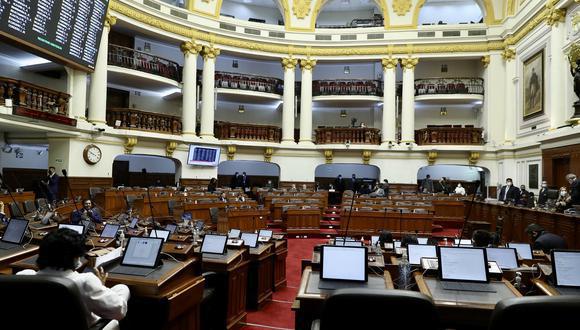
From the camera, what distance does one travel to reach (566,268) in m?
2.84

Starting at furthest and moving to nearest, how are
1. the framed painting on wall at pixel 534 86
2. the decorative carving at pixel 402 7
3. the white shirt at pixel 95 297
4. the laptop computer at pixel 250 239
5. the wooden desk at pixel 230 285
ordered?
the decorative carving at pixel 402 7 → the framed painting on wall at pixel 534 86 → the laptop computer at pixel 250 239 → the wooden desk at pixel 230 285 → the white shirt at pixel 95 297

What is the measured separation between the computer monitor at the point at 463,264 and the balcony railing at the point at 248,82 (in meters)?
16.5

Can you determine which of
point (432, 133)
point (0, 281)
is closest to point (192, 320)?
point (0, 281)

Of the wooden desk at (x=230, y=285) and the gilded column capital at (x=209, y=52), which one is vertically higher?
the gilded column capital at (x=209, y=52)

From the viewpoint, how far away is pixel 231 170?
20.9 m

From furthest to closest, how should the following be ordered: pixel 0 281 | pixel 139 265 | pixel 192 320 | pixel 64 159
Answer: pixel 64 159, pixel 192 320, pixel 139 265, pixel 0 281

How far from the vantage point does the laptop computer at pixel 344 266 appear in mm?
2848

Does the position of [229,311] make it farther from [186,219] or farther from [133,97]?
[133,97]

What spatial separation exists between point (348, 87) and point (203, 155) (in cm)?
774

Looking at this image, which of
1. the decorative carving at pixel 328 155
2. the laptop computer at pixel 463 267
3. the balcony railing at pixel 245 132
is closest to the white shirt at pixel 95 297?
the laptop computer at pixel 463 267

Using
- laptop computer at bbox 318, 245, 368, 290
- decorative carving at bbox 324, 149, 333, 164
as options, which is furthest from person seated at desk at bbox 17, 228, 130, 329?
decorative carving at bbox 324, 149, 333, 164

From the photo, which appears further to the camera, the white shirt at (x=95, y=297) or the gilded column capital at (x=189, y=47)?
the gilded column capital at (x=189, y=47)

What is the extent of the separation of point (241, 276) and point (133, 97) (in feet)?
51.0

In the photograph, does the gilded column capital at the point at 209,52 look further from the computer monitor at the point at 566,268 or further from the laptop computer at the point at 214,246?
the computer monitor at the point at 566,268
